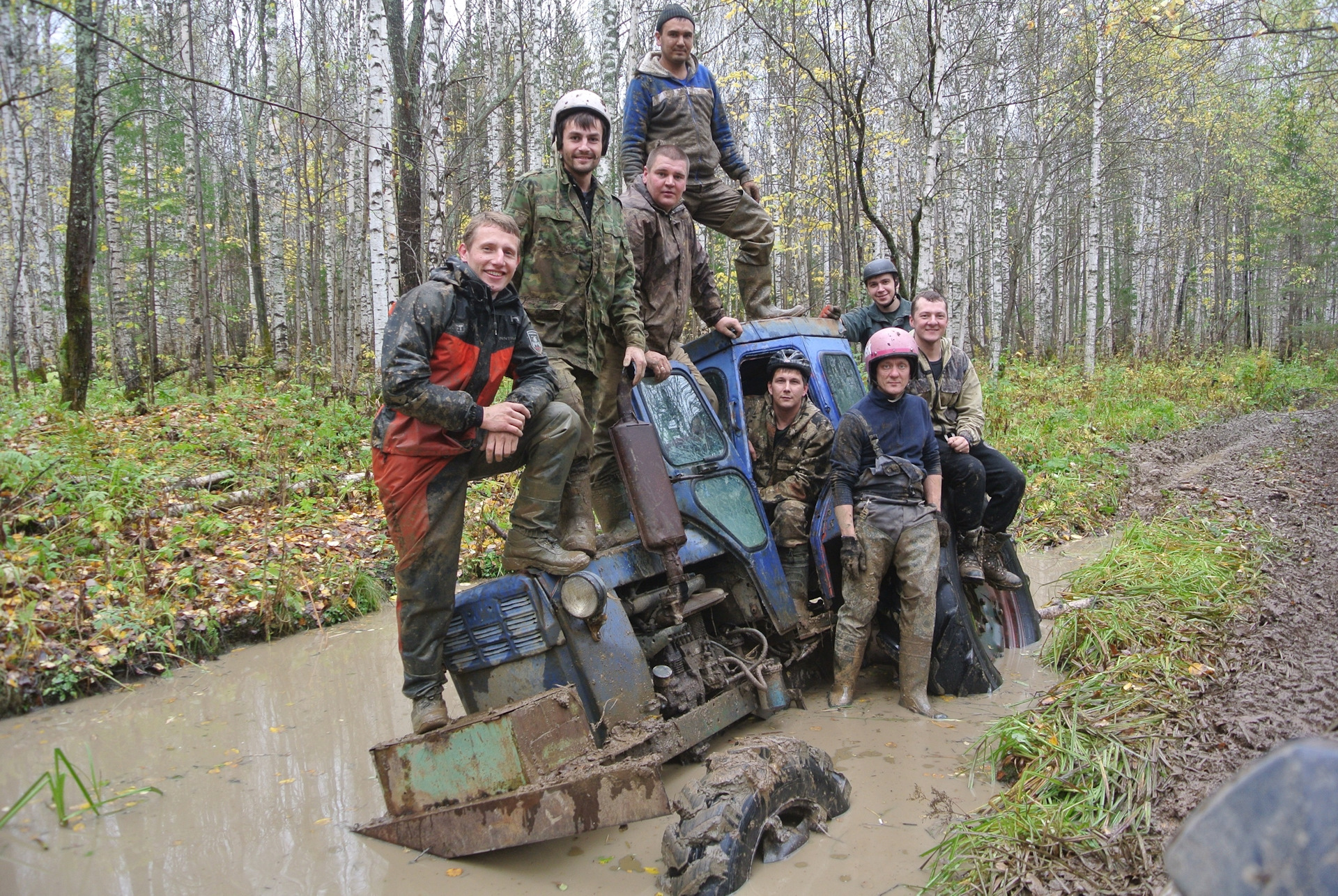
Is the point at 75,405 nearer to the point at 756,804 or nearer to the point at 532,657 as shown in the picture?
the point at 532,657

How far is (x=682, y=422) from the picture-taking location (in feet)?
16.2

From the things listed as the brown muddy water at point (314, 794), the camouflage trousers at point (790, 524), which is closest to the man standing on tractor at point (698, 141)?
the camouflage trousers at point (790, 524)

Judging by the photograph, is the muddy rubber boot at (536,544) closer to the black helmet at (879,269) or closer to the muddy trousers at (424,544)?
the muddy trousers at (424,544)

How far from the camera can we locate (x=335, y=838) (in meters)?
3.68

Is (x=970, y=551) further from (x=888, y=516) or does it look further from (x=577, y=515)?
(x=577, y=515)

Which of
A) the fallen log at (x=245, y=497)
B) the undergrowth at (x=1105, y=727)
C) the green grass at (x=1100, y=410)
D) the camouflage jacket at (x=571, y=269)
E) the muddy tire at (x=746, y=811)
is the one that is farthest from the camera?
the green grass at (x=1100, y=410)

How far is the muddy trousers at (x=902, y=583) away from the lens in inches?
188

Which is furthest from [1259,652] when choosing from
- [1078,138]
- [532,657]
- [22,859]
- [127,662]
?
[1078,138]

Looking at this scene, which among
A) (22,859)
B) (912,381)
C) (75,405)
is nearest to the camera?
(22,859)

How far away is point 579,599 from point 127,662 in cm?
385

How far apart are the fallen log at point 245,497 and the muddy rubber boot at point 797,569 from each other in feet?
17.4

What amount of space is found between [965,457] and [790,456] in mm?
1160

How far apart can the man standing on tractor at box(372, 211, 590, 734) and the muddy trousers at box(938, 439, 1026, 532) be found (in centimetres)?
273

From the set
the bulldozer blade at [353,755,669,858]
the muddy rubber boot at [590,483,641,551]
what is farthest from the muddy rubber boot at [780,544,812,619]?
the bulldozer blade at [353,755,669,858]
